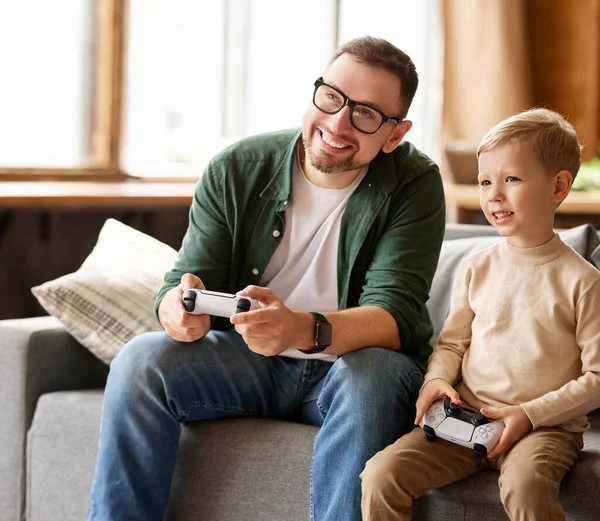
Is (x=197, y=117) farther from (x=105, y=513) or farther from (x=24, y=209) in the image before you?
(x=105, y=513)

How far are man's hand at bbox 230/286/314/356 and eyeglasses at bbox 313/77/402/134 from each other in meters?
0.41

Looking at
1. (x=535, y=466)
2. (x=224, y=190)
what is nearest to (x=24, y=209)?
(x=224, y=190)

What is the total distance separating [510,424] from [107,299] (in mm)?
1053

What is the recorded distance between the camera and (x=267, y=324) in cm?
169

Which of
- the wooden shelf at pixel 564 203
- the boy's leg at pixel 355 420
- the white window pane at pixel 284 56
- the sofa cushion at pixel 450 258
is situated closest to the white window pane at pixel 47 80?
the white window pane at pixel 284 56

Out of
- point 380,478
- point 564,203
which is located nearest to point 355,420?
point 380,478

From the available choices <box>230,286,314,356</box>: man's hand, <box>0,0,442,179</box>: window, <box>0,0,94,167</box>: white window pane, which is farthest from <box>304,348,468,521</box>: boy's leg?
<box>0,0,94,167</box>: white window pane

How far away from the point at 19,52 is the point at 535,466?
98.7 inches

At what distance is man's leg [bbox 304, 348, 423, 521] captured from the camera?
5.37 ft

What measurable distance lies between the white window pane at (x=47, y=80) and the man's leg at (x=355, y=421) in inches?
76.4

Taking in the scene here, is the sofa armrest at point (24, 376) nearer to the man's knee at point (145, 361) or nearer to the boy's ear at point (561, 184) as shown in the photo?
the man's knee at point (145, 361)

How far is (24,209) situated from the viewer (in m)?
2.56

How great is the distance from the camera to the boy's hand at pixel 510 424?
60.7 inches

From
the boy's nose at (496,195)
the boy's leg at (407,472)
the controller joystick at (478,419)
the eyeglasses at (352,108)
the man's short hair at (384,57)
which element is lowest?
the boy's leg at (407,472)
